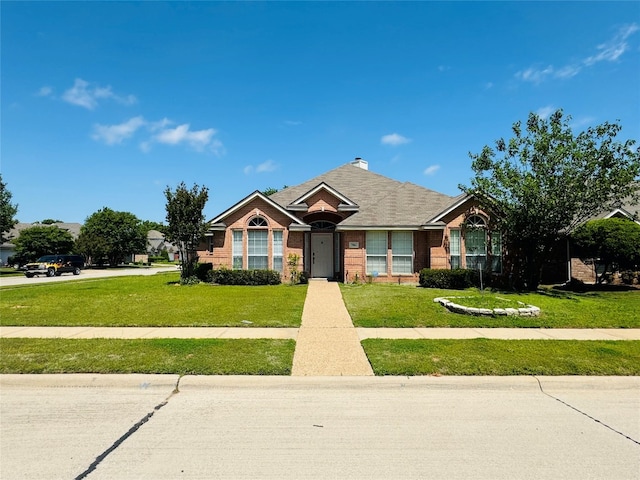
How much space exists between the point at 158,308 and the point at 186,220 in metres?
8.47

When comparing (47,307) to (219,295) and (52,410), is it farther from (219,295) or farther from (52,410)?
(52,410)

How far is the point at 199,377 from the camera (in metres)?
5.92

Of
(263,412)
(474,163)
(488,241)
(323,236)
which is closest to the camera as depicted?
Result: (263,412)

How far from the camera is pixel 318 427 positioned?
4484 millimetres

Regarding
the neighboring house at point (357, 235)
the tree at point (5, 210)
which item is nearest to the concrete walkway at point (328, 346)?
the neighboring house at point (357, 235)

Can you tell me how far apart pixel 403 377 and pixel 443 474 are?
2447mm

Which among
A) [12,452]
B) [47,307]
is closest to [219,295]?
[47,307]

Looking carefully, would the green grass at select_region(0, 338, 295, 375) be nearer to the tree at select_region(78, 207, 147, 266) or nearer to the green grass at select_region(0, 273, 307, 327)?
the green grass at select_region(0, 273, 307, 327)

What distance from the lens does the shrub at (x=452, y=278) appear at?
18047 millimetres

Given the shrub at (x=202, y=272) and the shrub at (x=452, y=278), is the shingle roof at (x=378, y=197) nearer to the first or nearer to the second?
the shrub at (x=452, y=278)

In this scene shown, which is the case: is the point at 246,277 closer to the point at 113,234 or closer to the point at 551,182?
the point at 551,182

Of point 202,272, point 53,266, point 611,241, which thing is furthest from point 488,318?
point 53,266

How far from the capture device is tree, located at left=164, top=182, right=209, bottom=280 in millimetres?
19625

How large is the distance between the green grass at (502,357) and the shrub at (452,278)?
9973 millimetres
